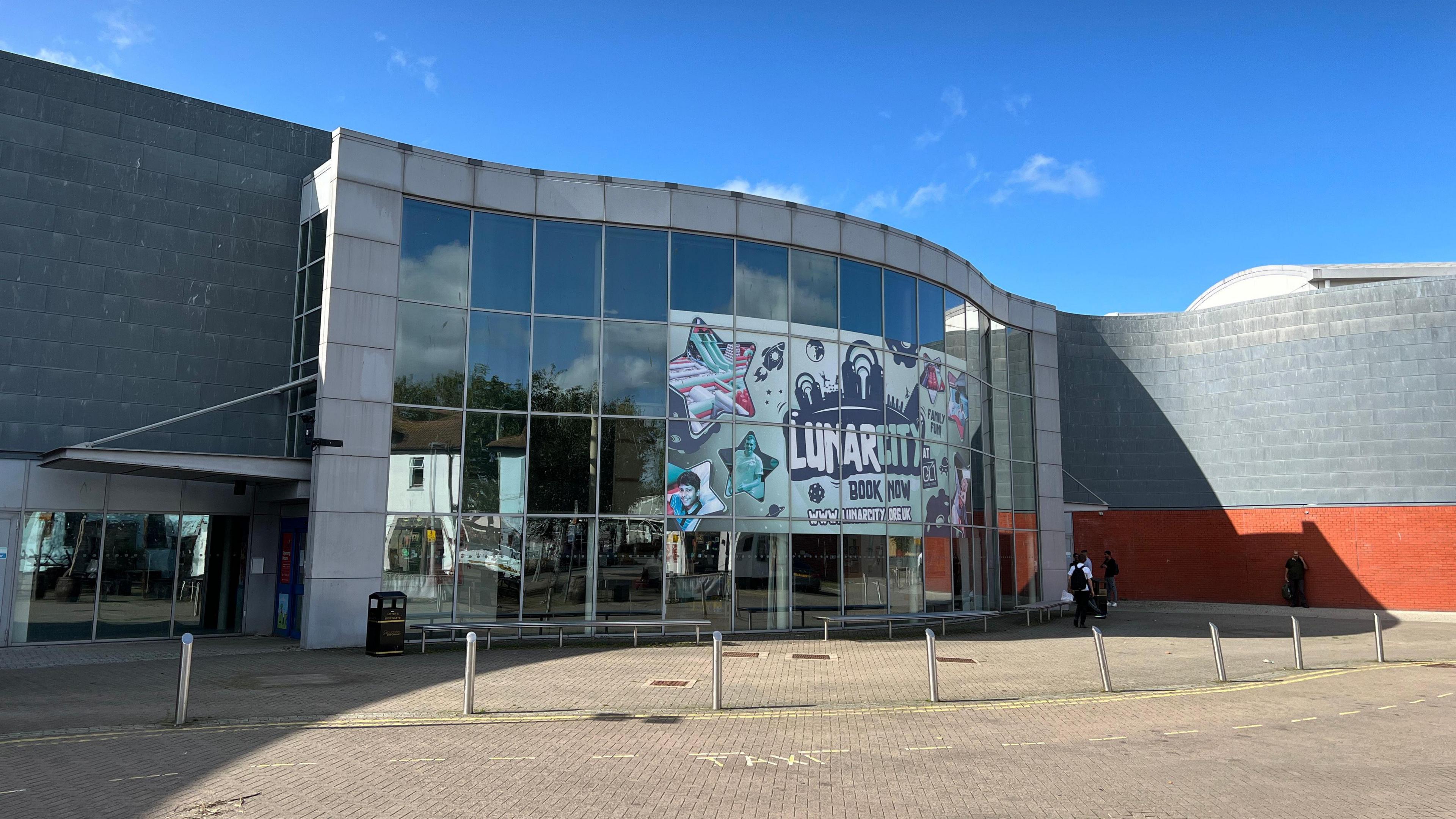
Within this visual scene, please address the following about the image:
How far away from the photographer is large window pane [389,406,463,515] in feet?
57.5

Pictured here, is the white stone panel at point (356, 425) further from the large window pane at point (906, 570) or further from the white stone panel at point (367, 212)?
the large window pane at point (906, 570)

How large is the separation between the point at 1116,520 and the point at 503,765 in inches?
1131

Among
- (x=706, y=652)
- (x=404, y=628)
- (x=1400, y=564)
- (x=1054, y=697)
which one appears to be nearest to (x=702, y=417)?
(x=706, y=652)

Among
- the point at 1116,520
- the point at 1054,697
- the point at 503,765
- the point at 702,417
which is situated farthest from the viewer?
the point at 1116,520

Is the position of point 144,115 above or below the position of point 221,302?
above

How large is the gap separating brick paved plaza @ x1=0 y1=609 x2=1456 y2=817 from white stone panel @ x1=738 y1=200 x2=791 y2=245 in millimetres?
8958

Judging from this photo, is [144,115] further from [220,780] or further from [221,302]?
[220,780]

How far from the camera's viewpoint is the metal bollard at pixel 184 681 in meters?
10.1

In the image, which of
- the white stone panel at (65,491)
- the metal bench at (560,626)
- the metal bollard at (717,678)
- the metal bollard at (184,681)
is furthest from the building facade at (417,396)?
the metal bollard at (717,678)

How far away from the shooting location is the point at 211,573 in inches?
757

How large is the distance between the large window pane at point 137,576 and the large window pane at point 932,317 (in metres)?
16.5

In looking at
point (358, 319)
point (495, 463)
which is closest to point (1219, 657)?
point (495, 463)

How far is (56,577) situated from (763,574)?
1293 centimetres

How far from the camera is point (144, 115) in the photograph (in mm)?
18781
